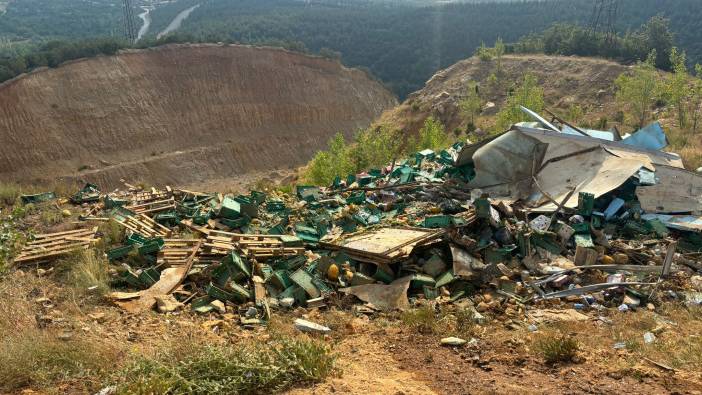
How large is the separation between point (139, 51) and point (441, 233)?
36.7 meters

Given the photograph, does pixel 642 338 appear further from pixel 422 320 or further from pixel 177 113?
pixel 177 113

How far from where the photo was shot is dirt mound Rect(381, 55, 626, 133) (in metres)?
27.6

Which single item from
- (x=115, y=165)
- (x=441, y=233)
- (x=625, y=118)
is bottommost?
(x=115, y=165)

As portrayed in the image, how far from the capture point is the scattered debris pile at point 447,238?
728cm

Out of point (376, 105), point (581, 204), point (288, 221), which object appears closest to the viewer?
point (581, 204)

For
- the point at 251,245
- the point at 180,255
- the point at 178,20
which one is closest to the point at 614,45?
the point at 251,245

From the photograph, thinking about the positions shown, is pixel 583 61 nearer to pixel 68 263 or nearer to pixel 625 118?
pixel 625 118

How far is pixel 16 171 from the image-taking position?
95.1 feet

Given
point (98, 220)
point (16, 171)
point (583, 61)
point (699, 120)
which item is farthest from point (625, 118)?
point (16, 171)

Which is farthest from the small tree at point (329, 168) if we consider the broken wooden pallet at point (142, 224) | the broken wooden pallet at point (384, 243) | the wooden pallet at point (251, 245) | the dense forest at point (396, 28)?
the dense forest at point (396, 28)

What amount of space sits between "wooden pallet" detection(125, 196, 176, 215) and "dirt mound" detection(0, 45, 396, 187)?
21.6 meters

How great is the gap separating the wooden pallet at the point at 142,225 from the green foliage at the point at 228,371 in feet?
16.5

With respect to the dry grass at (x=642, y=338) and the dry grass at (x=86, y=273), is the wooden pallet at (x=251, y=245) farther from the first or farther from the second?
the dry grass at (x=642, y=338)

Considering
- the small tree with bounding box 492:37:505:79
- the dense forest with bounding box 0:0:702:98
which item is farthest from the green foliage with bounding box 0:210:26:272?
the dense forest with bounding box 0:0:702:98
